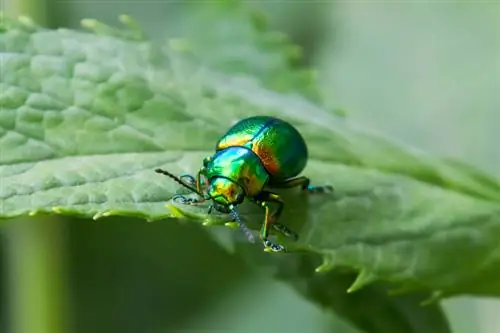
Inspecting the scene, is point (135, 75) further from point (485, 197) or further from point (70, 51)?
point (485, 197)

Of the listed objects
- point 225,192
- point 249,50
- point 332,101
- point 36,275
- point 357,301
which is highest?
point 249,50

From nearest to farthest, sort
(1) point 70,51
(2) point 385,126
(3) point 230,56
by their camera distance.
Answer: (1) point 70,51, (3) point 230,56, (2) point 385,126

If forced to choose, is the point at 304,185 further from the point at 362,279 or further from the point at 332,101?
the point at 332,101

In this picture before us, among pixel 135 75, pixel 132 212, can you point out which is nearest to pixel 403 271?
pixel 132 212

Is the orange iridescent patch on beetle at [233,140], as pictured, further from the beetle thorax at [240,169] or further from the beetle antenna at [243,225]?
the beetle antenna at [243,225]

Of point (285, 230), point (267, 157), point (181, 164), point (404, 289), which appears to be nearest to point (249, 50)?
point (267, 157)

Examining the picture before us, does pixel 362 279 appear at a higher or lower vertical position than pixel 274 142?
lower

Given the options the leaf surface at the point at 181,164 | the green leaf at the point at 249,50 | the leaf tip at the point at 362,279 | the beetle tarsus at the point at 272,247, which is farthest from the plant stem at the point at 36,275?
the leaf tip at the point at 362,279
